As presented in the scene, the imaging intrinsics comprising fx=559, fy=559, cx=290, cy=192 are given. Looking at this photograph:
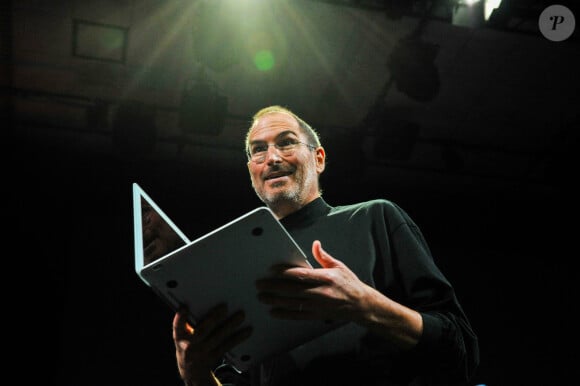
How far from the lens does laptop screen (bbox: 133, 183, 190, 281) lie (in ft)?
3.50

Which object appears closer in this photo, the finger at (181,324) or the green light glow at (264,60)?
the finger at (181,324)

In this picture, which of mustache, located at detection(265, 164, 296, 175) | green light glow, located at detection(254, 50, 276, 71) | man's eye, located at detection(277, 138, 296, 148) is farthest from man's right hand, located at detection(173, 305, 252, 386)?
green light glow, located at detection(254, 50, 276, 71)

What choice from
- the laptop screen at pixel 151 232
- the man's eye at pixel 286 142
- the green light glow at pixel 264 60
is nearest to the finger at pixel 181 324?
the laptop screen at pixel 151 232

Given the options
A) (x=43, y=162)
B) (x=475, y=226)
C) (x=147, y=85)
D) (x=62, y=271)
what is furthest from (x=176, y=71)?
(x=475, y=226)

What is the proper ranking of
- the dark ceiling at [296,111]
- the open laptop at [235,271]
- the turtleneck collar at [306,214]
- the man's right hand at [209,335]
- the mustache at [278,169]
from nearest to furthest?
the open laptop at [235,271] < the man's right hand at [209,335] < the turtleneck collar at [306,214] < the mustache at [278,169] < the dark ceiling at [296,111]

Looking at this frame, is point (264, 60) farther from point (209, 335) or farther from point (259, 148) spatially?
point (209, 335)

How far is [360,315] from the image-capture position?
935 mm

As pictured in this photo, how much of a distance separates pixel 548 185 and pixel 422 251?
5.56 m

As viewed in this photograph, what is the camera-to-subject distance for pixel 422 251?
3.79ft

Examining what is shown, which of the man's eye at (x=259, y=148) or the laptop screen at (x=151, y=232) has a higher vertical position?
the man's eye at (x=259, y=148)

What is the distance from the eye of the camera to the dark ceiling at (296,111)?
169 inches

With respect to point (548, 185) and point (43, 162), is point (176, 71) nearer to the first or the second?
point (43, 162)

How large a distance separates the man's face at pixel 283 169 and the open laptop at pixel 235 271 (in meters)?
0.49

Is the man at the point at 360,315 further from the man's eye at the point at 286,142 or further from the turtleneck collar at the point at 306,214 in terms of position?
the man's eye at the point at 286,142
